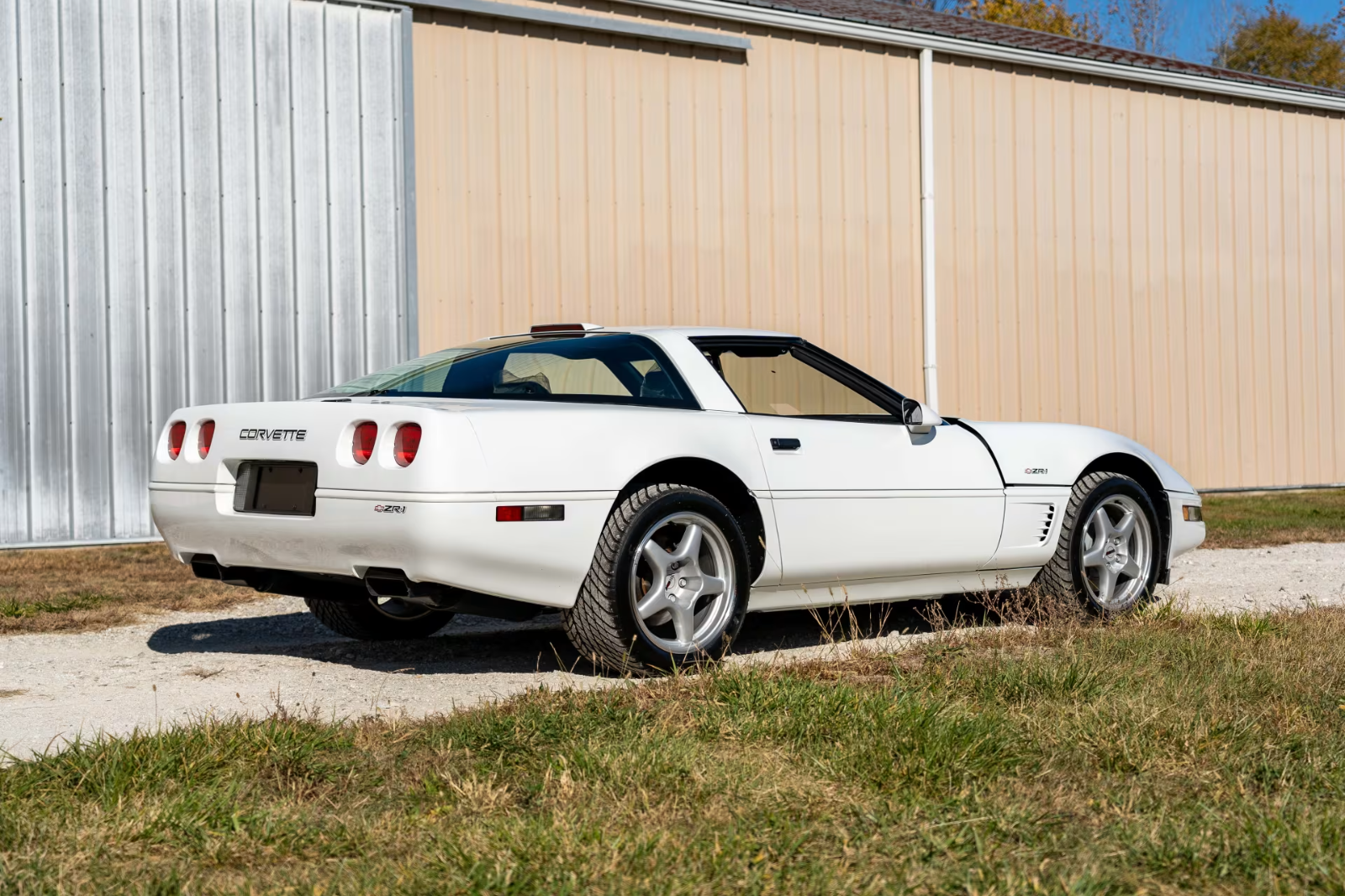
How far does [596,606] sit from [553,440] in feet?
1.82

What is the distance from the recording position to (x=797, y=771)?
338 cm

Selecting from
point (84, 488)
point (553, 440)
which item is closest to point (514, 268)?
point (84, 488)

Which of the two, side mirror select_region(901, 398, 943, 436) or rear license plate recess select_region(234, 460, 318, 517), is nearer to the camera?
rear license plate recess select_region(234, 460, 318, 517)

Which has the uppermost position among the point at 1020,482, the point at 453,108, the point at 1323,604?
the point at 453,108

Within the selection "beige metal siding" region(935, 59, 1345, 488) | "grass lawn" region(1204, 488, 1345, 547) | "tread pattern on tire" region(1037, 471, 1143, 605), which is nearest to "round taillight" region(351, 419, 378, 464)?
"tread pattern on tire" region(1037, 471, 1143, 605)

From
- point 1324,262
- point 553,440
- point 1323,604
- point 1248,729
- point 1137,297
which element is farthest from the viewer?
point 1324,262

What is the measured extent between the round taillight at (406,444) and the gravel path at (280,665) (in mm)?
738

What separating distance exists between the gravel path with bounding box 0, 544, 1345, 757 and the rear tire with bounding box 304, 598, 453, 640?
0.07 m

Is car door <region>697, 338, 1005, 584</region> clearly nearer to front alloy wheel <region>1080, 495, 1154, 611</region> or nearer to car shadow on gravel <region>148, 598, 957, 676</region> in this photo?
car shadow on gravel <region>148, 598, 957, 676</region>

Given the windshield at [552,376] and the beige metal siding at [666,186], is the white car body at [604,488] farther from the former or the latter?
the beige metal siding at [666,186]

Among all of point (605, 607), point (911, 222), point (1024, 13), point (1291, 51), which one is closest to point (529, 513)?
point (605, 607)

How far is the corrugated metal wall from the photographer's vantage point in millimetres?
10320

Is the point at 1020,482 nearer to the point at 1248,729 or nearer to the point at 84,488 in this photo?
the point at 1248,729

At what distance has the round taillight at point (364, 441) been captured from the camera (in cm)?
457
